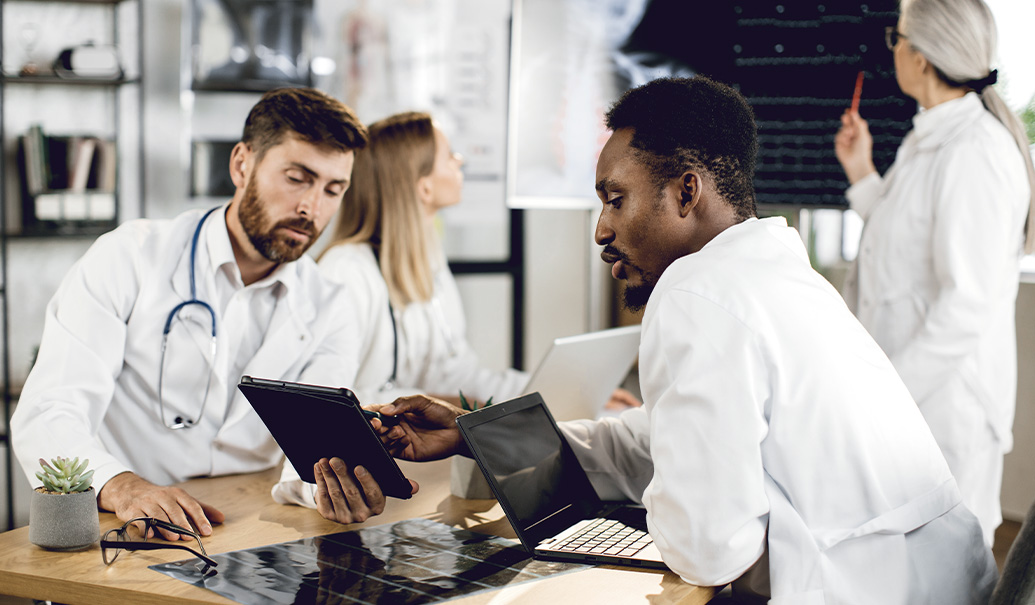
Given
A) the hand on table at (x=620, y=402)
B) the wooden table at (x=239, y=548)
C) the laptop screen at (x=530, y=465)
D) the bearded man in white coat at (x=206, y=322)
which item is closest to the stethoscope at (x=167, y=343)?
the bearded man in white coat at (x=206, y=322)

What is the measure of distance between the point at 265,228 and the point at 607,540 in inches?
39.4

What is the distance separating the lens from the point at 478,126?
414 centimetres

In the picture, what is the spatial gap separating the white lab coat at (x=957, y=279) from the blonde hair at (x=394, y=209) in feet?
4.44

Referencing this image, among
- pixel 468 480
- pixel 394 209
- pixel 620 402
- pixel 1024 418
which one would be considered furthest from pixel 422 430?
pixel 1024 418

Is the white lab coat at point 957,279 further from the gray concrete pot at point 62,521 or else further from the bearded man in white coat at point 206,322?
the gray concrete pot at point 62,521

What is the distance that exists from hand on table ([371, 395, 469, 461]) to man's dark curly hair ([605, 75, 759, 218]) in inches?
21.4

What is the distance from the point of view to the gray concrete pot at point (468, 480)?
1.58 meters

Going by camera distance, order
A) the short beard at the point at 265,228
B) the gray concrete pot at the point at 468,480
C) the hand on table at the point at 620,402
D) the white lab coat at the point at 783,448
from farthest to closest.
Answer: the hand on table at the point at 620,402, the short beard at the point at 265,228, the gray concrete pot at the point at 468,480, the white lab coat at the point at 783,448

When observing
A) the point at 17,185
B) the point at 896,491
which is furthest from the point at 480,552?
the point at 17,185

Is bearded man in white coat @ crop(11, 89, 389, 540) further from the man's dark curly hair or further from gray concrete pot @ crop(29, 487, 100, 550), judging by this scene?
the man's dark curly hair

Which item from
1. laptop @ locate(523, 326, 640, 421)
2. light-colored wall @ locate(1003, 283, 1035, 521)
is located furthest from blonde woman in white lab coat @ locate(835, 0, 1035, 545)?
light-colored wall @ locate(1003, 283, 1035, 521)

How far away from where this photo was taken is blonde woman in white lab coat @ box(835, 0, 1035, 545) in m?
2.34

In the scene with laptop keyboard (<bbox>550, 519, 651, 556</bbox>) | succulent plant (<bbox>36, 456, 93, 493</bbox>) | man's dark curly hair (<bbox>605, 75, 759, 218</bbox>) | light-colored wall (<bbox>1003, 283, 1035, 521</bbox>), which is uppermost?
man's dark curly hair (<bbox>605, 75, 759, 218</bbox>)

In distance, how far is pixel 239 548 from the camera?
1302mm
